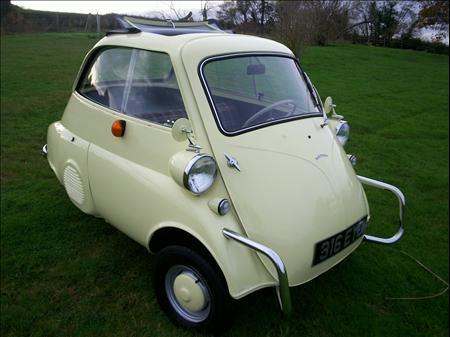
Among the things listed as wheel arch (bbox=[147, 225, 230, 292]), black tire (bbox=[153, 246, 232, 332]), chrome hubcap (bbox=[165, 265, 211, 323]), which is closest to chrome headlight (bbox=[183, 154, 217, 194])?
wheel arch (bbox=[147, 225, 230, 292])

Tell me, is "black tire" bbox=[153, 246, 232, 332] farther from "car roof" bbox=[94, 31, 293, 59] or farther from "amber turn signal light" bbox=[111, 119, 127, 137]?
"car roof" bbox=[94, 31, 293, 59]

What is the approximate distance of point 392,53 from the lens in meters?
16.7

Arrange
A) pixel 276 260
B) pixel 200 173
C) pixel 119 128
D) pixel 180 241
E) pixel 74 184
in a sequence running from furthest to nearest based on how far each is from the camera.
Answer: pixel 74 184 → pixel 119 128 → pixel 180 241 → pixel 200 173 → pixel 276 260

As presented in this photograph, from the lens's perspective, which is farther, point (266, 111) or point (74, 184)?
point (74, 184)

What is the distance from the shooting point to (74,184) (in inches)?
118

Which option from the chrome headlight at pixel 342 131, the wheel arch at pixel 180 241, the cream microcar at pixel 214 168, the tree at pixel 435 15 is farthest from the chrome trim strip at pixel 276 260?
the tree at pixel 435 15

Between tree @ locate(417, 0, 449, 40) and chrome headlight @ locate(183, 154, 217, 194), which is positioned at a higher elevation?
tree @ locate(417, 0, 449, 40)

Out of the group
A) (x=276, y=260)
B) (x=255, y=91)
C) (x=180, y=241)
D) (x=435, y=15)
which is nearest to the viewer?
(x=276, y=260)

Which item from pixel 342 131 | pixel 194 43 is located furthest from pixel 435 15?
pixel 194 43

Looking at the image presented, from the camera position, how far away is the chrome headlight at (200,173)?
1.99 m

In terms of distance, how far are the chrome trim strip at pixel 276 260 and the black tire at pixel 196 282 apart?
259 mm

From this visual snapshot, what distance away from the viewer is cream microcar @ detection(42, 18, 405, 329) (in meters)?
2.04

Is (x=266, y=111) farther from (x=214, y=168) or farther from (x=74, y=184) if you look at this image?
(x=74, y=184)

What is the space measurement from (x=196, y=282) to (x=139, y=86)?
1391mm
